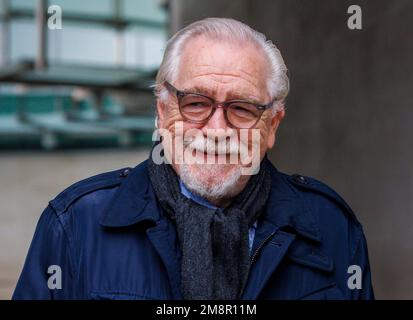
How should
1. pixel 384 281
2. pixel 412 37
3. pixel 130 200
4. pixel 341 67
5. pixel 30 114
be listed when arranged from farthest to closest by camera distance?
pixel 30 114 → pixel 341 67 → pixel 384 281 → pixel 412 37 → pixel 130 200

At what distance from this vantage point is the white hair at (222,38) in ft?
4.83

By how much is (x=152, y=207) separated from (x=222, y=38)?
389mm

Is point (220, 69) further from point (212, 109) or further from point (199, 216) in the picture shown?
point (199, 216)

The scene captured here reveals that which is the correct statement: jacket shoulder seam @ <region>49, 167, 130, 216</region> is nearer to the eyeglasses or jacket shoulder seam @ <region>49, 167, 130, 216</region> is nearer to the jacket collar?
the jacket collar

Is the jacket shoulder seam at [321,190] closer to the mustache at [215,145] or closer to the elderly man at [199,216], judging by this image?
the elderly man at [199,216]

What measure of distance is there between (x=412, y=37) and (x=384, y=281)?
105cm

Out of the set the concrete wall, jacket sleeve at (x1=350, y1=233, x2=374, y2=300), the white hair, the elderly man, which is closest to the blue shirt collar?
the elderly man

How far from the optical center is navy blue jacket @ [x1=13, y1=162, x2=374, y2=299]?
56.2 inches

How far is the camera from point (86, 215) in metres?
1.50

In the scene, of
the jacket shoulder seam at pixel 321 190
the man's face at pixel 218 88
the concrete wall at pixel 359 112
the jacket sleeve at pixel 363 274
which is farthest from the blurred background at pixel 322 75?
the jacket sleeve at pixel 363 274

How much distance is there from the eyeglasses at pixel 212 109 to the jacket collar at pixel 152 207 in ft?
0.64
